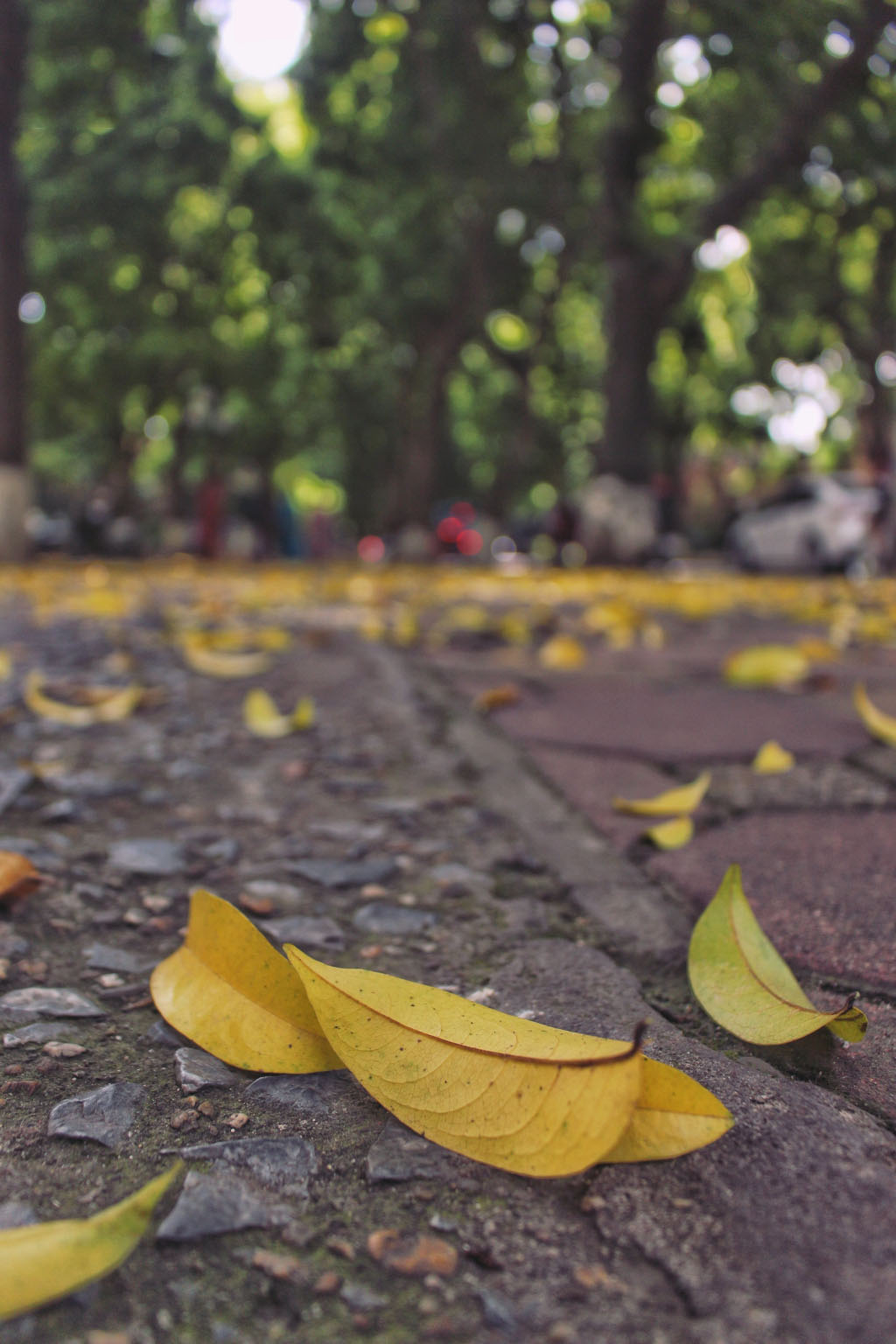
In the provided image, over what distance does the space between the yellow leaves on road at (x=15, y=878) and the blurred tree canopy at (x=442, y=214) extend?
6.31 meters

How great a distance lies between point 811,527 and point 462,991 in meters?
16.7

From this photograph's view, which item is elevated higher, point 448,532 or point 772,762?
point 772,762

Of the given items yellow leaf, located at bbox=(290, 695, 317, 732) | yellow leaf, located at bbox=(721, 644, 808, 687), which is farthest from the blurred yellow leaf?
yellow leaf, located at bbox=(721, 644, 808, 687)

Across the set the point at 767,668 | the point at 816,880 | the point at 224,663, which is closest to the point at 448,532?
the point at 224,663

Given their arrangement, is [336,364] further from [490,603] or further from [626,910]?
[626,910]

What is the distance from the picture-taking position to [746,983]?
40.5 inches

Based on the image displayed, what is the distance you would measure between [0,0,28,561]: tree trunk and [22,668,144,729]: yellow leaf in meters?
10.2

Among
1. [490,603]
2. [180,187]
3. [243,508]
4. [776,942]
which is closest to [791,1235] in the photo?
[776,942]

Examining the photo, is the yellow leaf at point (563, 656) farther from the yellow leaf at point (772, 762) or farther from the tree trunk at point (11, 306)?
the tree trunk at point (11, 306)

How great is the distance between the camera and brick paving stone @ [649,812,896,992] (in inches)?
45.3

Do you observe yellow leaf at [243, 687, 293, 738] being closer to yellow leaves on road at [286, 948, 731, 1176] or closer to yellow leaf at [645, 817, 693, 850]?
yellow leaf at [645, 817, 693, 850]

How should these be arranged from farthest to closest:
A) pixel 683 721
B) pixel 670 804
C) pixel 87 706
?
pixel 87 706
pixel 683 721
pixel 670 804

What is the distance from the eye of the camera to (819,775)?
2.00 meters

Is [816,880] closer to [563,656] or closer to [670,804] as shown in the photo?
[670,804]
